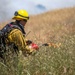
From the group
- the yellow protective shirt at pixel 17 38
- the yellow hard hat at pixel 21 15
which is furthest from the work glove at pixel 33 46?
the yellow hard hat at pixel 21 15

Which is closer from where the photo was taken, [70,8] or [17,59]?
[17,59]

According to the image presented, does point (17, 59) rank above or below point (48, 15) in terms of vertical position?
above

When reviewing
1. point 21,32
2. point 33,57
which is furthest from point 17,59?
point 21,32

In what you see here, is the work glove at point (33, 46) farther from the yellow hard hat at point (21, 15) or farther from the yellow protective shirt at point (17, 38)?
the yellow hard hat at point (21, 15)

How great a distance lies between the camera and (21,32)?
700 cm

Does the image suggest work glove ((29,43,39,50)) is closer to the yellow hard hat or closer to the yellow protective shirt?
the yellow protective shirt

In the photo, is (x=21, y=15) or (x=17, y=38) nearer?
(x=17, y=38)

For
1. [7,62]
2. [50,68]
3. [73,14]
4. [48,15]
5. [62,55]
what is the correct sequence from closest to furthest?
1. [50,68]
2. [62,55]
3. [7,62]
4. [73,14]
5. [48,15]

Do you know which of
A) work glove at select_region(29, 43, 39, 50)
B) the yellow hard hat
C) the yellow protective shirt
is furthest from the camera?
the yellow hard hat

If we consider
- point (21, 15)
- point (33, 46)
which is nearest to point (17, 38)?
point (33, 46)

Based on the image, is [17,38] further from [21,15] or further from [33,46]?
[21,15]

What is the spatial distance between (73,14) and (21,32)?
53.9 feet

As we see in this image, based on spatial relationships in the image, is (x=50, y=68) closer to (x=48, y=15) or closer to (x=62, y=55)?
(x=62, y=55)

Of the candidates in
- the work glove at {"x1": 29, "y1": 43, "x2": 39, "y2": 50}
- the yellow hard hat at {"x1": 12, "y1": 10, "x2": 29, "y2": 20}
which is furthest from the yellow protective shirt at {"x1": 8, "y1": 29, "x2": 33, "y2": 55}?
the yellow hard hat at {"x1": 12, "y1": 10, "x2": 29, "y2": 20}
